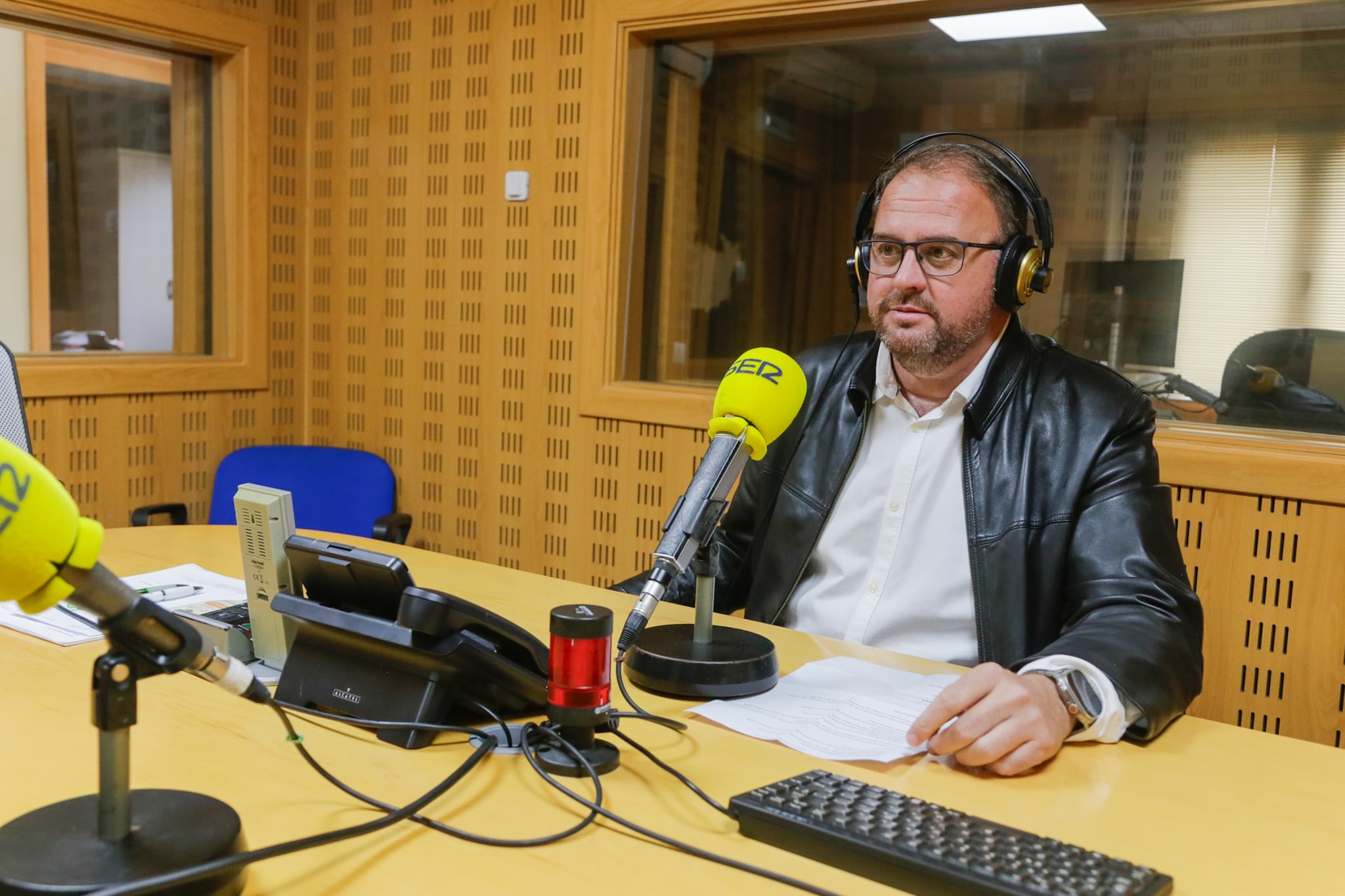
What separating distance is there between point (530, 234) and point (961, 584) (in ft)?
6.81

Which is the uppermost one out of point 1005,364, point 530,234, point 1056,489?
point 530,234

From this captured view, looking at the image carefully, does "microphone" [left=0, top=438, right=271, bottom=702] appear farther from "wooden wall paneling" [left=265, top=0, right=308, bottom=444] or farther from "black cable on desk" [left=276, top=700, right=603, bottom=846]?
"wooden wall paneling" [left=265, top=0, right=308, bottom=444]

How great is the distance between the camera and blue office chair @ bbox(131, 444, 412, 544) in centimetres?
348

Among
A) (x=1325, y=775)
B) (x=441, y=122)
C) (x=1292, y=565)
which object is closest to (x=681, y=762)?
(x=1325, y=775)

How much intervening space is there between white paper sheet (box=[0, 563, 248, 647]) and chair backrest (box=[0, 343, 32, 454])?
61 centimetres

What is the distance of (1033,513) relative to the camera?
1.77 meters

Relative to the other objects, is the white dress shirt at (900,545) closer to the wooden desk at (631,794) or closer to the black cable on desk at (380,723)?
the wooden desk at (631,794)

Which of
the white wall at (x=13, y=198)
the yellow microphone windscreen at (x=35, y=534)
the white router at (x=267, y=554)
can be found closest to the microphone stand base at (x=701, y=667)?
the white router at (x=267, y=554)

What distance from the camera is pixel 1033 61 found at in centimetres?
272

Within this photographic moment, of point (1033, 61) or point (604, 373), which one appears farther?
point (604, 373)

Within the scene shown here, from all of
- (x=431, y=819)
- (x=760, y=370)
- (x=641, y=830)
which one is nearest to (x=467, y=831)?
(x=431, y=819)

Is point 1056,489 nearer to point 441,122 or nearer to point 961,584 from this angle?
point 961,584

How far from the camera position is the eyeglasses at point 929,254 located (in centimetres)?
186

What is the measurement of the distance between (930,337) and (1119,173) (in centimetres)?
108
